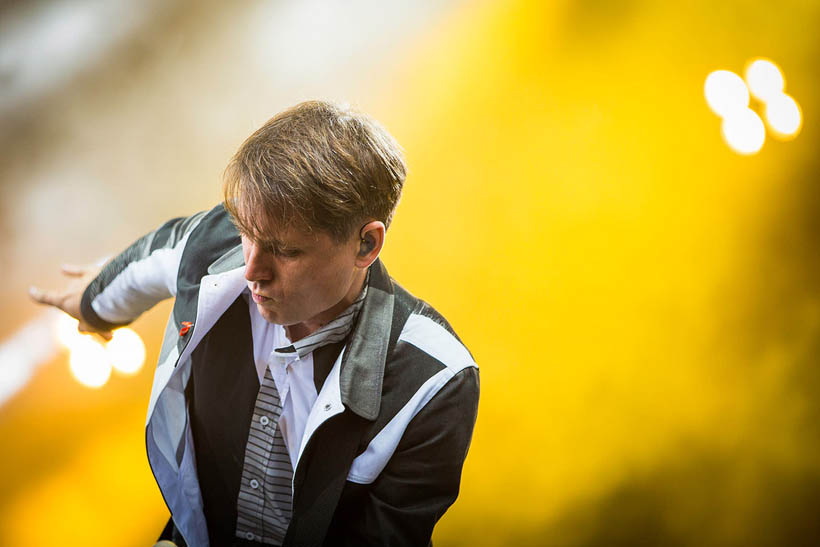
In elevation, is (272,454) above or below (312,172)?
below

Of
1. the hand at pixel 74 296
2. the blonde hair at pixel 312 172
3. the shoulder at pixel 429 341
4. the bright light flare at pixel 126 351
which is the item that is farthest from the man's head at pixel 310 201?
the bright light flare at pixel 126 351

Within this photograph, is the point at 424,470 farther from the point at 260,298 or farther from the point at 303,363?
the point at 260,298

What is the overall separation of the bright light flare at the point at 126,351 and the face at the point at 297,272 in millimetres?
1130

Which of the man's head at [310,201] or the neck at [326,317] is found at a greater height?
the man's head at [310,201]

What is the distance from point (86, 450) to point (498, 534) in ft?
4.25

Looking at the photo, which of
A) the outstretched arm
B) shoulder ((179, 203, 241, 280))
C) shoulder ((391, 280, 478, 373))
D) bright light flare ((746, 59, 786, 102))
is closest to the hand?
the outstretched arm

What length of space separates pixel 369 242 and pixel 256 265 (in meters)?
0.18

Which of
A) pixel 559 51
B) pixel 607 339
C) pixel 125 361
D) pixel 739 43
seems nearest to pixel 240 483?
pixel 125 361

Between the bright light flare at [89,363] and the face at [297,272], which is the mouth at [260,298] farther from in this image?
the bright light flare at [89,363]

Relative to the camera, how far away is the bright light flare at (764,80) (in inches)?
86.4

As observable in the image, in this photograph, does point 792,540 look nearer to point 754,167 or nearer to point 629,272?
point 629,272

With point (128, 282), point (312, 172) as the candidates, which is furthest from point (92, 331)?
point (312, 172)

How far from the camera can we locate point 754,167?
7.33 ft

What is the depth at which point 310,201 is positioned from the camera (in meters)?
1.01
